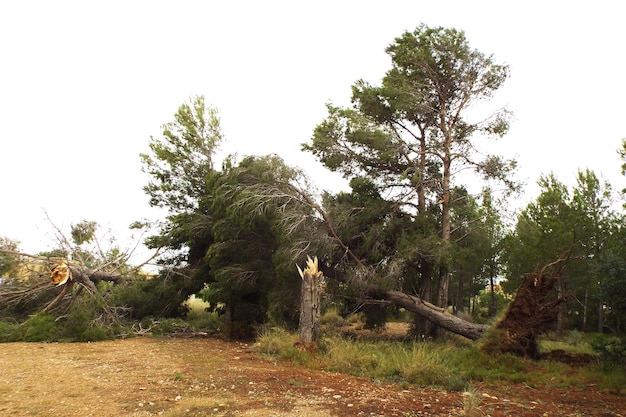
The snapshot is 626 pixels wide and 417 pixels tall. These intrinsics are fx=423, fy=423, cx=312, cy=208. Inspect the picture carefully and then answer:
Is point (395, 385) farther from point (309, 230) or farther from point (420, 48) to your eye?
point (420, 48)

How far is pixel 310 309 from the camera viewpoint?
10.2 metres

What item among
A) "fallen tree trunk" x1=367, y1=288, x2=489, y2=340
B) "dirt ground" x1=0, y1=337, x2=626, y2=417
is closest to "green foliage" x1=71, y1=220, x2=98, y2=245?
"dirt ground" x1=0, y1=337, x2=626, y2=417

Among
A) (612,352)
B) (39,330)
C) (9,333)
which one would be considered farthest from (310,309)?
(9,333)

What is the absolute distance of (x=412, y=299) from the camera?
12.0 m

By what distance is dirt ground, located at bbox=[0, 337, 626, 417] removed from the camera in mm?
5250

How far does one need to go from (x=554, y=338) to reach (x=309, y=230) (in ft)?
33.2

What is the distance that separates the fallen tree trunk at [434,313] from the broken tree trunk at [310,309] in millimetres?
2461

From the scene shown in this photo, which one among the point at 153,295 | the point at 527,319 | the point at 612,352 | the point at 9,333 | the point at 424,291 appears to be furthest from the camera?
the point at 153,295

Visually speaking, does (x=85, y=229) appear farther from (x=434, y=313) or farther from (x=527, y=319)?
(x=527, y=319)

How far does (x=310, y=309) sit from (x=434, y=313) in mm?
3678

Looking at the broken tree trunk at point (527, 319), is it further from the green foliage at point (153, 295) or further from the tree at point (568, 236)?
the green foliage at point (153, 295)

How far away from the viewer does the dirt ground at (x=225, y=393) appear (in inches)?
207

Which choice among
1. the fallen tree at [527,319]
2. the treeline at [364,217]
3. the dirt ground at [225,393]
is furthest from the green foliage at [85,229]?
A: the fallen tree at [527,319]

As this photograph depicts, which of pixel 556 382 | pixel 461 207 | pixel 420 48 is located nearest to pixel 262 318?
A: pixel 461 207
